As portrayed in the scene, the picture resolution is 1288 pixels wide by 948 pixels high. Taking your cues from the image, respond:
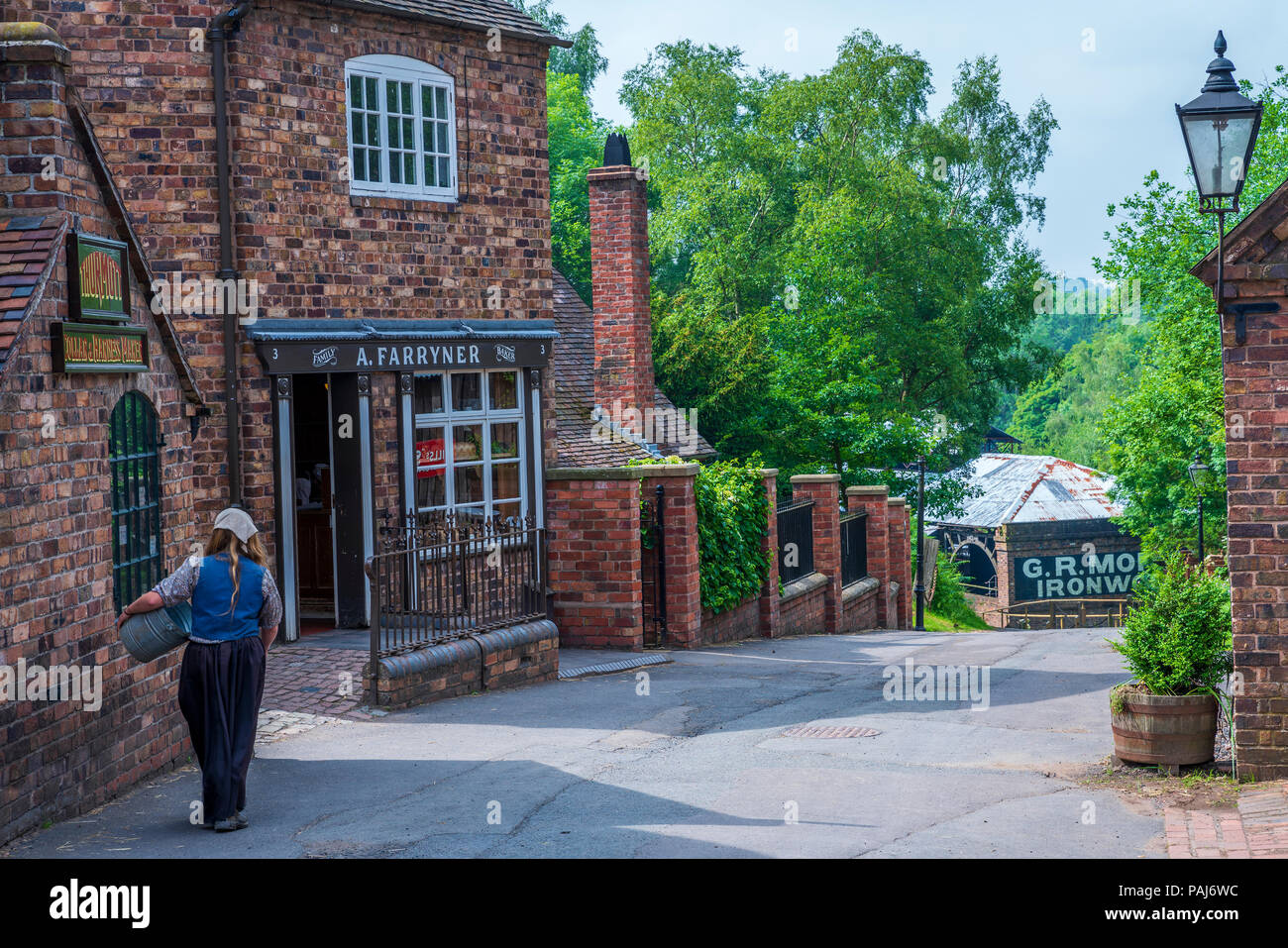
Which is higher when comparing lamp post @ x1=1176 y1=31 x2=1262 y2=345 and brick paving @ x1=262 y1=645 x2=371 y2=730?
lamp post @ x1=1176 y1=31 x2=1262 y2=345

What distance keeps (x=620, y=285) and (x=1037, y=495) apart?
1448 inches

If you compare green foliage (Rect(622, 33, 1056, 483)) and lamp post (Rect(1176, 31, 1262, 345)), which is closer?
lamp post (Rect(1176, 31, 1262, 345))

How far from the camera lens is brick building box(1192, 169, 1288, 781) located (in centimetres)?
820

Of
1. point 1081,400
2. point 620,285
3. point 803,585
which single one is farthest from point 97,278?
point 1081,400

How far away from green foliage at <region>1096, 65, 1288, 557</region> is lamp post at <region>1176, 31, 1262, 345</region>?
2585 centimetres

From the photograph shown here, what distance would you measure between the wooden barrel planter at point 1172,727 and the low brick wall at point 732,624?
773cm

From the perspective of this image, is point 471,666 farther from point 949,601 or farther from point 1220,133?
point 949,601

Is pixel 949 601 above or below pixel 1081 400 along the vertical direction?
below

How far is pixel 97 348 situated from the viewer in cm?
801

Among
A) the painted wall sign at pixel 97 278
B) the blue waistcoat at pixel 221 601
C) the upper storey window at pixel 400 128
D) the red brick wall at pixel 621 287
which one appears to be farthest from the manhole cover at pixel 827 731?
the red brick wall at pixel 621 287

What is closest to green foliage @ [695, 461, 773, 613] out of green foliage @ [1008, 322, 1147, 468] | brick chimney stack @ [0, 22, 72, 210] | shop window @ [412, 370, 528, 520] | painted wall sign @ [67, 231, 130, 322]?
shop window @ [412, 370, 528, 520]

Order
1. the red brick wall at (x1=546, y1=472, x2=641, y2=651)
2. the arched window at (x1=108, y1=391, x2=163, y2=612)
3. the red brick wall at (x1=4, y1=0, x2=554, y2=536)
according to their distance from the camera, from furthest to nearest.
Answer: the red brick wall at (x1=546, y1=472, x2=641, y2=651) < the red brick wall at (x1=4, y1=0, x2=554, y2=536) < the arched window at (x1=108, y1=391, x2=163, y2=612)

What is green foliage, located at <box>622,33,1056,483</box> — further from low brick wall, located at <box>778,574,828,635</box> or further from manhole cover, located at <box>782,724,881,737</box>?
manhole cover, located at <box>782,724,881,737</box>

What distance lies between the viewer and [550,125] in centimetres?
4000
